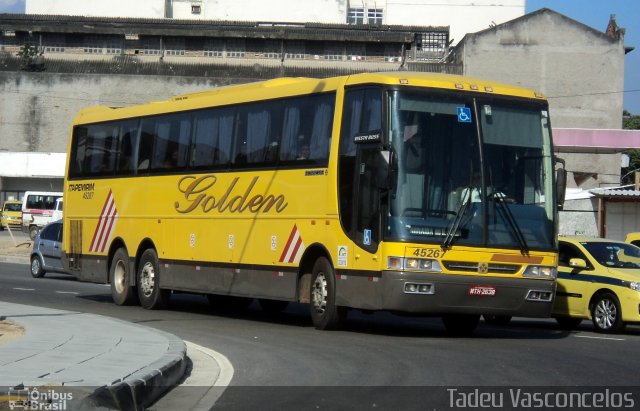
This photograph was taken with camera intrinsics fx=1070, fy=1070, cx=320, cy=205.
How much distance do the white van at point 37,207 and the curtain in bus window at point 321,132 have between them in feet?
144

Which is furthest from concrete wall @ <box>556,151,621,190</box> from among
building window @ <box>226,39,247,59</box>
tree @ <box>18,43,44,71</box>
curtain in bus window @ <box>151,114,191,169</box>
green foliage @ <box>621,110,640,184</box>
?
curtain in bus window @ <box>151,114,191,169</box>

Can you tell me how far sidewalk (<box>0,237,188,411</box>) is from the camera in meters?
8.16

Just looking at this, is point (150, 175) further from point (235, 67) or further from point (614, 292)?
point (235, 67)

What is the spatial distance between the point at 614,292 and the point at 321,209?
203 inches

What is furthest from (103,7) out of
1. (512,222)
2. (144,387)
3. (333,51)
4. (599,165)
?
(144,387)

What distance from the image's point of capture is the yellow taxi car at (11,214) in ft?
205

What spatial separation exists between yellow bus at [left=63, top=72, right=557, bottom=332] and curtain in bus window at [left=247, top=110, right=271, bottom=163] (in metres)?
0.03

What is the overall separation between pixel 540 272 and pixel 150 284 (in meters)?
8.55

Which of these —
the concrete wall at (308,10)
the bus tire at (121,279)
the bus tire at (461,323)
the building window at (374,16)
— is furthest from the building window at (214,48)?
the bus tire at (461,323)

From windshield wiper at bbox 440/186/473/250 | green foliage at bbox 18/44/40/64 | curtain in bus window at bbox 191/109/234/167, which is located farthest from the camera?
green foliage at bbox 18/44/40/64

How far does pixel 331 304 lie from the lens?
15.9 m

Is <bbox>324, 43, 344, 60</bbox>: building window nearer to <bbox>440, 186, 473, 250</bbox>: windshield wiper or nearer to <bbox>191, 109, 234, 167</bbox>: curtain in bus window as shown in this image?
<bbox>191, 109, 234, 167</bbox>: curtain in bus window

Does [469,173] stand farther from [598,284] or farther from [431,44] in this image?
[431,44]

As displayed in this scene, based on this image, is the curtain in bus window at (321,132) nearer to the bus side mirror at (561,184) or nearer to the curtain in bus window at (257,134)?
the curtain in bus window at (257,134)
